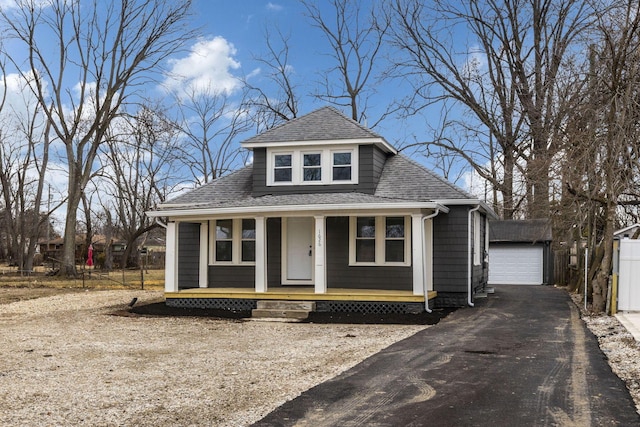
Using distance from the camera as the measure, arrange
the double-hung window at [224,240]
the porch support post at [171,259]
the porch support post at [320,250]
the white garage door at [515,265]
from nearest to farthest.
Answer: the porch support post at [320,250] → the porch support post at [171,259] → the double-hung window at [224,240] → the white garage door at [515,265]

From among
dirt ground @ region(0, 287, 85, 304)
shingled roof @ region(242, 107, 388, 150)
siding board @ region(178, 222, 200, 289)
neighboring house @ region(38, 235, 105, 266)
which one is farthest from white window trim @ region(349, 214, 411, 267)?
neighboring house @ region(38, 235, 105, 266)

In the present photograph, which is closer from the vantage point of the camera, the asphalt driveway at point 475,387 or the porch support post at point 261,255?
the asphalt driveway at point 475,387

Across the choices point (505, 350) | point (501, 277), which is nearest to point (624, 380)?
point (505, 350)

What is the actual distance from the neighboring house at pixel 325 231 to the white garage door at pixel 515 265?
10304 millimetres

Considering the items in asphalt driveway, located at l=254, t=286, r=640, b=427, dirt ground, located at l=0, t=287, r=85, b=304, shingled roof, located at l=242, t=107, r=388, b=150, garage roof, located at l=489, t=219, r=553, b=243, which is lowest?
dirt ground, located at l=0, t=287, r=85, b=304

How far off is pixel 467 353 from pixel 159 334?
5.45m

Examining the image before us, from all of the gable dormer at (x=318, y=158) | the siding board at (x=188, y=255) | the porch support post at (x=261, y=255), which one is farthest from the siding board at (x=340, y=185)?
the porch support post at (x=261, y=255)

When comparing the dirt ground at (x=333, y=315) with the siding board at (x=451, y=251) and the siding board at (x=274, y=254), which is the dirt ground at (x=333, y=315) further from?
the siding board at (x=274, y=254)

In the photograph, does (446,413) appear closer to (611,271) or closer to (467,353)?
(467,353)

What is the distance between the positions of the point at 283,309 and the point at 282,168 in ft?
13.5

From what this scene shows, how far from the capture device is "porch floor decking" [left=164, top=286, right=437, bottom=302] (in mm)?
13859

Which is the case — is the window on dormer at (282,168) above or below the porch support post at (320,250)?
above

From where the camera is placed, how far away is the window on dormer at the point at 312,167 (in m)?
16.3

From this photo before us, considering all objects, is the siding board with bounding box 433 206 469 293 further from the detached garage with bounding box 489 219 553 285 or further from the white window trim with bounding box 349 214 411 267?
the detached garage with bounding box 489 219 553 285
